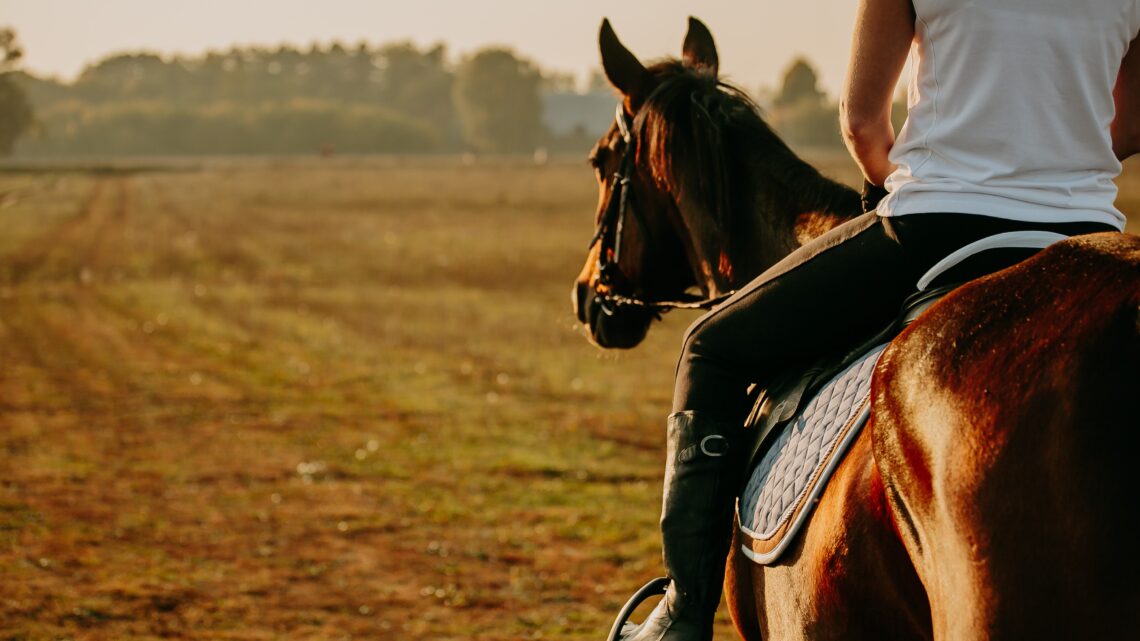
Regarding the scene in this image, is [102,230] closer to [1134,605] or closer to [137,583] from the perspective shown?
[137,583]

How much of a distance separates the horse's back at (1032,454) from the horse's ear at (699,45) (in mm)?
2111

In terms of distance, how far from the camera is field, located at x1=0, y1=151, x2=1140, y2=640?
21.3ft

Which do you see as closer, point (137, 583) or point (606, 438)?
point (137, 583)

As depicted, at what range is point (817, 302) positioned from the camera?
242 centimetres


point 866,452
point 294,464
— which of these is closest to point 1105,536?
point 866,452

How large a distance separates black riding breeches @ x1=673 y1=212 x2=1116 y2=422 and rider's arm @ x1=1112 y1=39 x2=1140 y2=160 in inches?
14.2

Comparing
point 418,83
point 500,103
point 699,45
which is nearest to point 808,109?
point 500,103

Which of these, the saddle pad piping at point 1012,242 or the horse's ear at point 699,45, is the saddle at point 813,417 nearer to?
the saddle pad piping at point 1012,242

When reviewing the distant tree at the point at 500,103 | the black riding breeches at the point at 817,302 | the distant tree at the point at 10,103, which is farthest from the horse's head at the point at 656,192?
the distant tree at the point at 500,103

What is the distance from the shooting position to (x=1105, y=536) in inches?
64.4

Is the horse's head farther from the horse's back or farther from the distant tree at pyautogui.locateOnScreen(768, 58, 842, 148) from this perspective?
the distant tree at pyautogui.locateOnScreen(768, 58, 842, 148)

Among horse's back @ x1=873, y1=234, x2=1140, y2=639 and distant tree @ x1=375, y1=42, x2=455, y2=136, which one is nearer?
horse's back @ x1=873, y1=234, x2=1140, y2=639

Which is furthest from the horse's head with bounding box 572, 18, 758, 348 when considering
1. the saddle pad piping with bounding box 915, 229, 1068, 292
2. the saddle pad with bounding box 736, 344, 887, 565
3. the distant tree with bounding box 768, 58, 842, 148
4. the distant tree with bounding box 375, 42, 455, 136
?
the distant tree with bounding box 375, 42, 455, 136

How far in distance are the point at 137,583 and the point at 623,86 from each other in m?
4.78
